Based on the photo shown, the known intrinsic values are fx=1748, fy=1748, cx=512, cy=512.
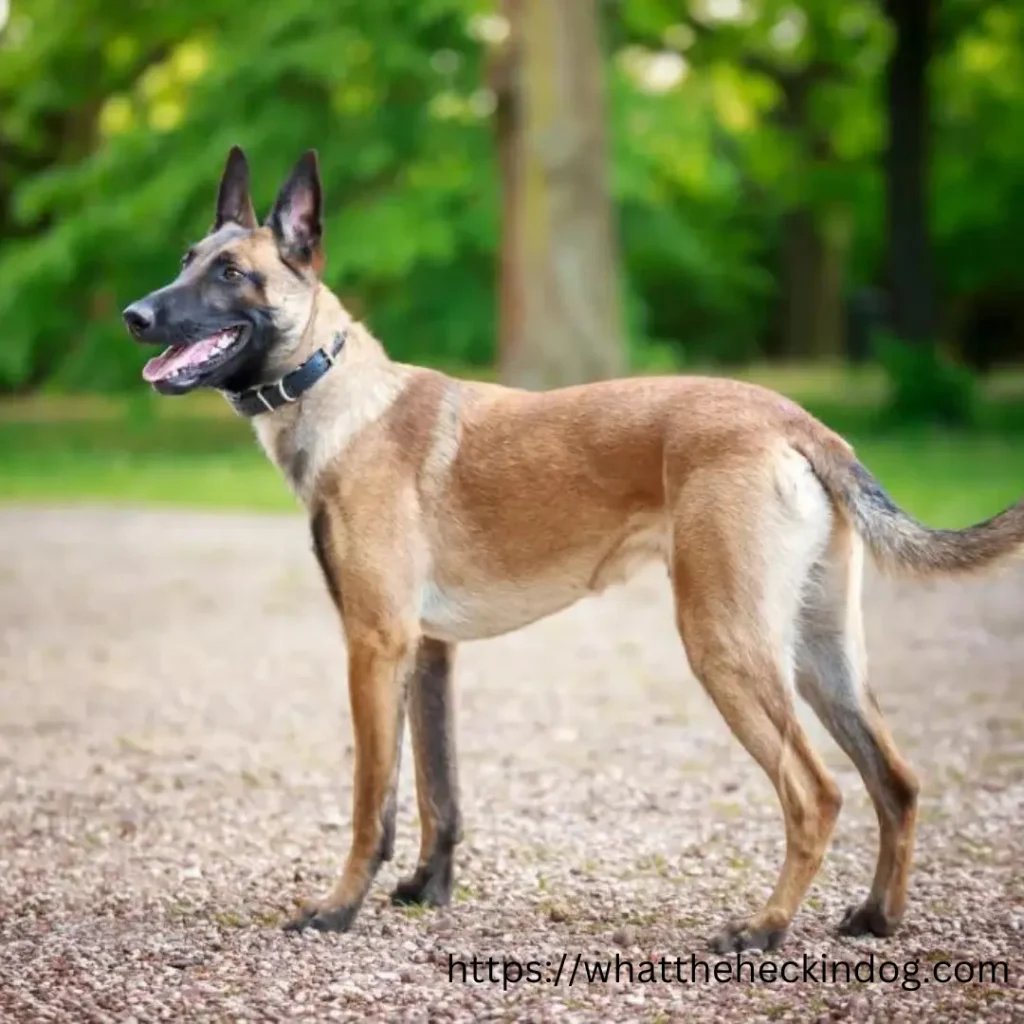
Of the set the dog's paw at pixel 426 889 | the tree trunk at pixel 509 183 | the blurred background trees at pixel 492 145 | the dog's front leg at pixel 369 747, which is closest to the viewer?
the dog's front leg at pixel 369 747

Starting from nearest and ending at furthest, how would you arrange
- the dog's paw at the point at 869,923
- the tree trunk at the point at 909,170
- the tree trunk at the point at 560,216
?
the dog's paw at the point at 869,923, the tree trunk at the point at 560,216, the tree trunk at the point at 909,170

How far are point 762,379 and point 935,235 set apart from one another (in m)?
5.14

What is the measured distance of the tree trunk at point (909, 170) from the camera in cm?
2223

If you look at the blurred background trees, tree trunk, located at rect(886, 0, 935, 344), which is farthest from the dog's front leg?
tree trunk, located at rect(886, 0, 935, 344)

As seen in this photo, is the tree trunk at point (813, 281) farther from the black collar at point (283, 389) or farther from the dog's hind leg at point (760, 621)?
the dog's hind leg at point (760, 621)

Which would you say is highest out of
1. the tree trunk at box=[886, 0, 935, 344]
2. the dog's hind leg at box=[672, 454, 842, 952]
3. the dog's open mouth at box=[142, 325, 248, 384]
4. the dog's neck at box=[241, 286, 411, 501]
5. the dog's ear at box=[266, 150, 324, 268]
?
the dog's ear at box=[266, 150, 324, 268]

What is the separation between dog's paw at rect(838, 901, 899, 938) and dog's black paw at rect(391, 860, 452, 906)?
3.86 ft

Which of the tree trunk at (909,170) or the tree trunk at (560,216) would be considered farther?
the tree trunk at (909,170)

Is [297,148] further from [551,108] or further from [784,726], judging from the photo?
[784,726]

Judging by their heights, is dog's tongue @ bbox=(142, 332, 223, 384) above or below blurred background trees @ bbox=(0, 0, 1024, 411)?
above

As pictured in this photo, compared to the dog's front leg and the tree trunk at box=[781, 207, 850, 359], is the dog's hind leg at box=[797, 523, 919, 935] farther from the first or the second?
the tree trunk at box=[781, 207, 850, 359]

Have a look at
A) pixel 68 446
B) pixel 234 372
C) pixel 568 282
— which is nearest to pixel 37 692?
pixel 234 372

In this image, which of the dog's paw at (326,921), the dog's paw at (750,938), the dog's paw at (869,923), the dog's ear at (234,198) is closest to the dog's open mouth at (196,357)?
the dog's ear at (234,198)

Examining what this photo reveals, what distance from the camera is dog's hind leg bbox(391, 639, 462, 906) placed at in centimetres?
527
